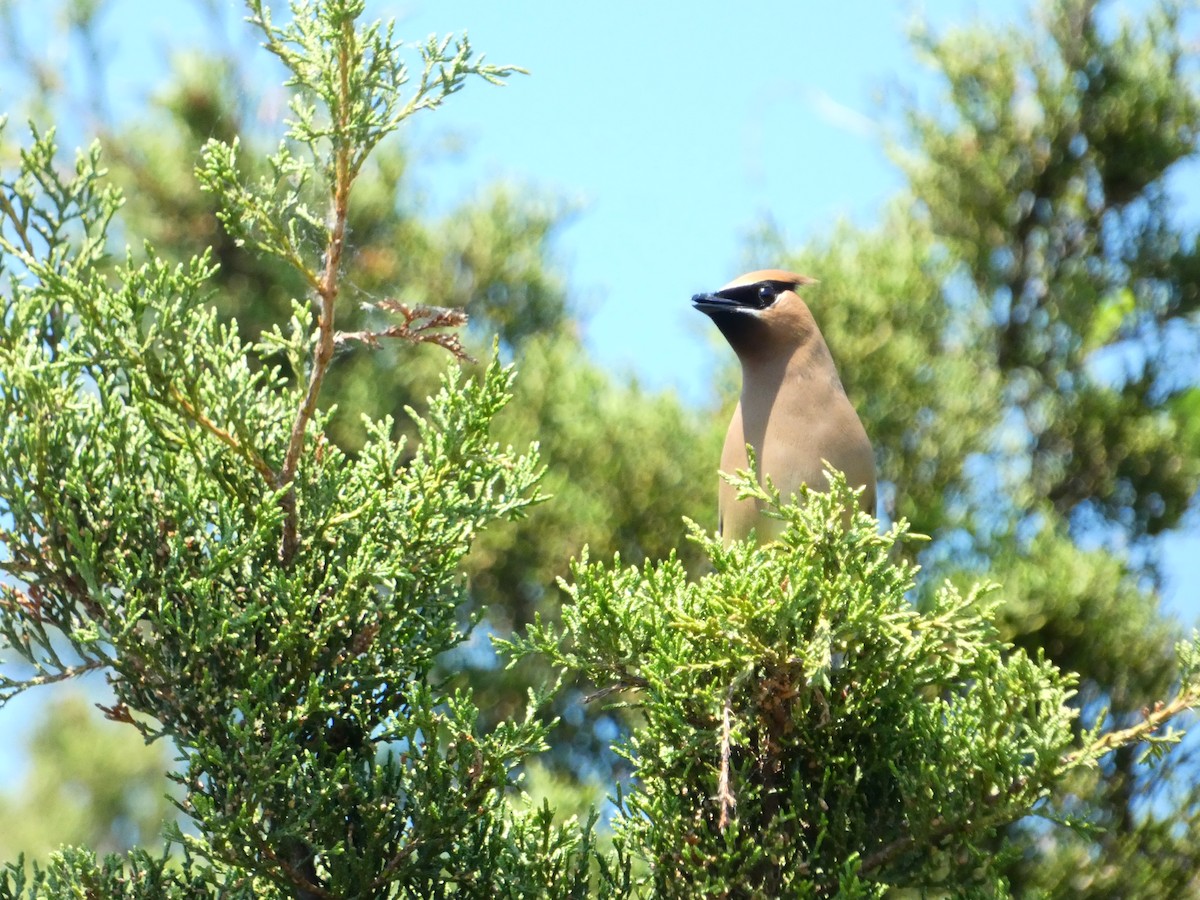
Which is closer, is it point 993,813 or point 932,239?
point 993,813

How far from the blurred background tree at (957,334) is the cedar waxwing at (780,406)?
1237 millimetres

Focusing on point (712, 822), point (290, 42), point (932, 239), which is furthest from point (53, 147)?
point (932, 239)

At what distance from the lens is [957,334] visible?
5.96 m

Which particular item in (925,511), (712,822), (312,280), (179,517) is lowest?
(712,822)

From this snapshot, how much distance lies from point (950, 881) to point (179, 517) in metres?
1.48

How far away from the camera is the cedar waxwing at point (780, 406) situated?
12.7 ft

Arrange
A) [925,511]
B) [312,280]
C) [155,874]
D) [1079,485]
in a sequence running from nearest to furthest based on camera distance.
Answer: [312,280] → [155,874] → [925,511] → [1079,485]

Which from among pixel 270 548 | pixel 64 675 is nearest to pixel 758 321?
pixel 270 548

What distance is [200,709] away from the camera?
2.66 metres

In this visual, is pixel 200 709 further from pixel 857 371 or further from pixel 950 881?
pixel 857 371

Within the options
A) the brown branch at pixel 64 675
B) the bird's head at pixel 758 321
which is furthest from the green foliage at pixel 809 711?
the bird's head at pixel 758 321

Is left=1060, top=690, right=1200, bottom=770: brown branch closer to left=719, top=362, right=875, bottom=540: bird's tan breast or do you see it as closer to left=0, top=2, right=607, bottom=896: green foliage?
left=0, top=2, right=607, bottom=896: green foliage

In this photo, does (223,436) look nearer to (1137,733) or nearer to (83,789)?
(1137,733)

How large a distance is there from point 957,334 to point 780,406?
219 centimetres
